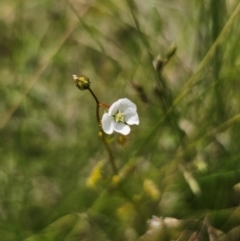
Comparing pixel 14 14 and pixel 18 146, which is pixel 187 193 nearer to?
pixel 18 146

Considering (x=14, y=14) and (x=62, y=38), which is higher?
(x=14, y=14)

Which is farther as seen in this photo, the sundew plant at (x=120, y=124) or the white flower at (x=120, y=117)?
the sundew plant at (x=120, y=124)

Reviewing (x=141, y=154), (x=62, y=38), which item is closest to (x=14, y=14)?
(x=62, y=38)

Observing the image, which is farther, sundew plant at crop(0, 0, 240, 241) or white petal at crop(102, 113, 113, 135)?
sundew plant at crop(0, 0, 240, 241)

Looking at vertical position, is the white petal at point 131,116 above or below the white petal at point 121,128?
above

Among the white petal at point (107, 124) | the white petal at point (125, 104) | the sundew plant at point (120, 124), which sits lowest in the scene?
the white petal at point (107, 124)

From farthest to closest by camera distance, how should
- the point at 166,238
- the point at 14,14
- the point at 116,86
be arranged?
the point at 14,14 < the point at 116,86 < the point at 166,238

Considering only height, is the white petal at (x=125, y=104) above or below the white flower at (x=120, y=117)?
above
